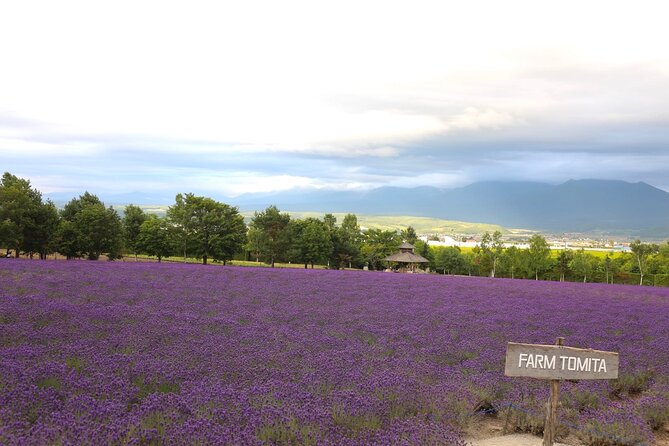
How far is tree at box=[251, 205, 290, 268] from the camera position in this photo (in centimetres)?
4631

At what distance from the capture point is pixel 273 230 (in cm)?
4719

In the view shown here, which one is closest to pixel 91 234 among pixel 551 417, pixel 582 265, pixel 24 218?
pixel 24 218

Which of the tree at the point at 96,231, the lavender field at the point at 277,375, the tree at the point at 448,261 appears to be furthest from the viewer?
the tree at the point at 448,261

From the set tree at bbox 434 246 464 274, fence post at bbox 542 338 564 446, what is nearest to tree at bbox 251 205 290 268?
tree at bbox 434 246 464 274

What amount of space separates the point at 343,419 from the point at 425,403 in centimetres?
122

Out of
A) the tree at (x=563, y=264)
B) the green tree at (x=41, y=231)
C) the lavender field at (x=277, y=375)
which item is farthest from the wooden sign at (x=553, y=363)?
the tree at (x=563, y=264)

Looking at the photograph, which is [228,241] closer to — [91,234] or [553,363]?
[91,234]

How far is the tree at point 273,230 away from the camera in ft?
152

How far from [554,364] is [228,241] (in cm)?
3875

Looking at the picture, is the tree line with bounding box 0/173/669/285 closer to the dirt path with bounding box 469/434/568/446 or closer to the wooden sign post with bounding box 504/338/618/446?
the dirt path with bounding box 469/434/568/446

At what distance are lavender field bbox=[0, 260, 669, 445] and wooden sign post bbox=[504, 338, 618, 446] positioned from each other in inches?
36.0

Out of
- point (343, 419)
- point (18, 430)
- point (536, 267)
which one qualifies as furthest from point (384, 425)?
point (536, 267)

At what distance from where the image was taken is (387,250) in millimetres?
61188

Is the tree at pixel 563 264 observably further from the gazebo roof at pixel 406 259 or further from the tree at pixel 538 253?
the gazebo roof at pixel 406 259
